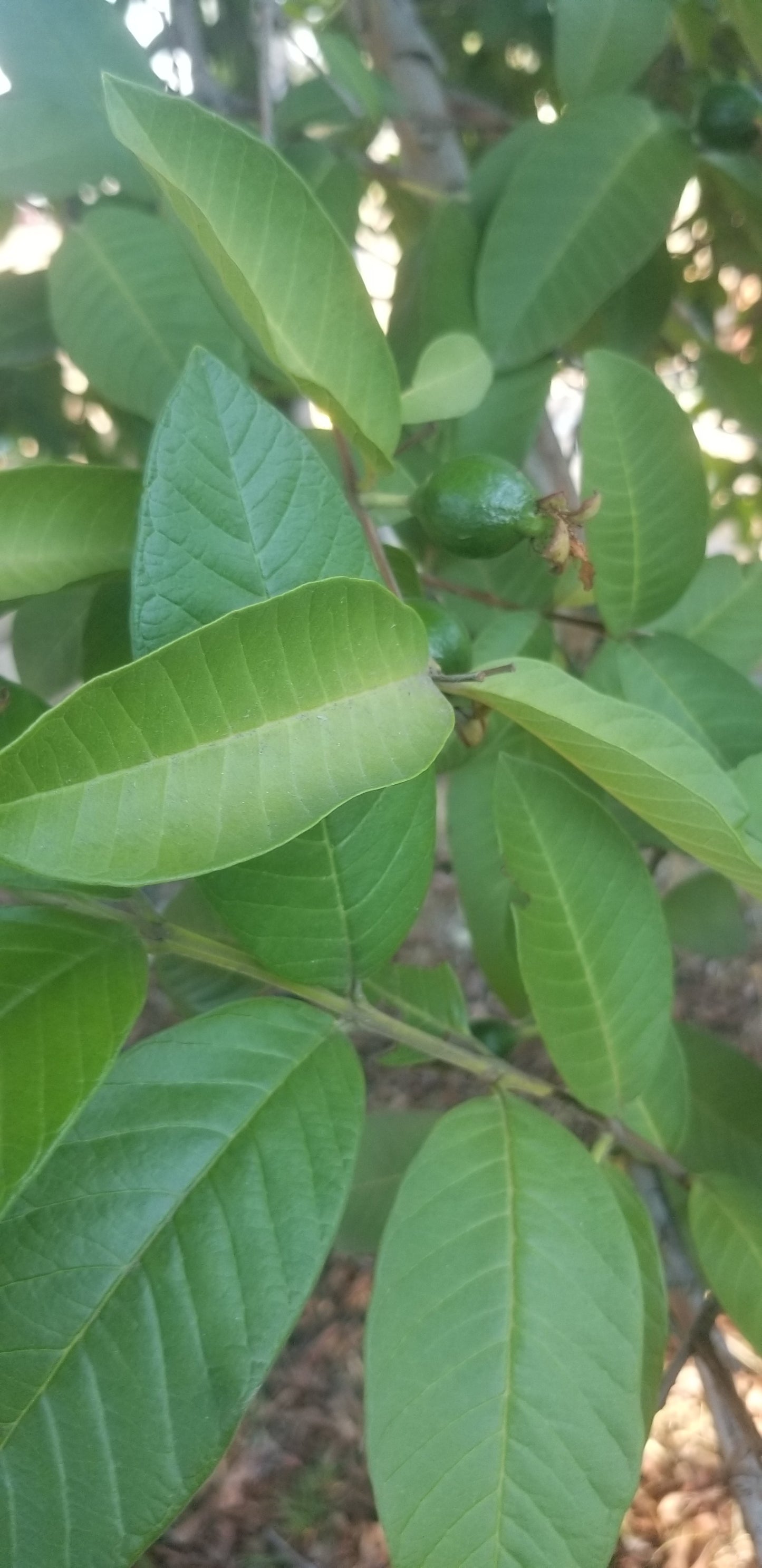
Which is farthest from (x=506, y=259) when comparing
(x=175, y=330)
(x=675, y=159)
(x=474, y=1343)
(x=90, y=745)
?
(x=474, y=1343)

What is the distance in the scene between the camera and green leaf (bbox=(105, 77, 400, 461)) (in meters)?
0.42

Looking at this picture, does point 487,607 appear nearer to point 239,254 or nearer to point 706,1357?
point 239,254

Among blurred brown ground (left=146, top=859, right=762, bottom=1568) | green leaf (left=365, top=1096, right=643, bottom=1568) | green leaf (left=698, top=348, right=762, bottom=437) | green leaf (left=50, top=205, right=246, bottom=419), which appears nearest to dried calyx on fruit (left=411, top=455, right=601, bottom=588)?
green leaf (left=50, top=205, right=246, bottom=419)

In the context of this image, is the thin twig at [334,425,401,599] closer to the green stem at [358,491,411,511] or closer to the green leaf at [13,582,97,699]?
the green stem at [358,491,411,511]

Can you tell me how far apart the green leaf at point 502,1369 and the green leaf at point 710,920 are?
1.70 feet

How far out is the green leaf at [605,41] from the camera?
2.67 ft

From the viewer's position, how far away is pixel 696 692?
66 centimetres

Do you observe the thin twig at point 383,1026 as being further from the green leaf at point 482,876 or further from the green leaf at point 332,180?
the green leaf at point 332,180

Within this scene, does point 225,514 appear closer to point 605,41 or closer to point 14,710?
point 14,710

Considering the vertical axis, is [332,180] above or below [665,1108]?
above

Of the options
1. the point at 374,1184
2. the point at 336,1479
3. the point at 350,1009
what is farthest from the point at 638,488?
the point at 336,1479

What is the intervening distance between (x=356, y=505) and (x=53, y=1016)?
1.18ft

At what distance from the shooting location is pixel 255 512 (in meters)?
0.42

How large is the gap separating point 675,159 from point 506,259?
17cm
